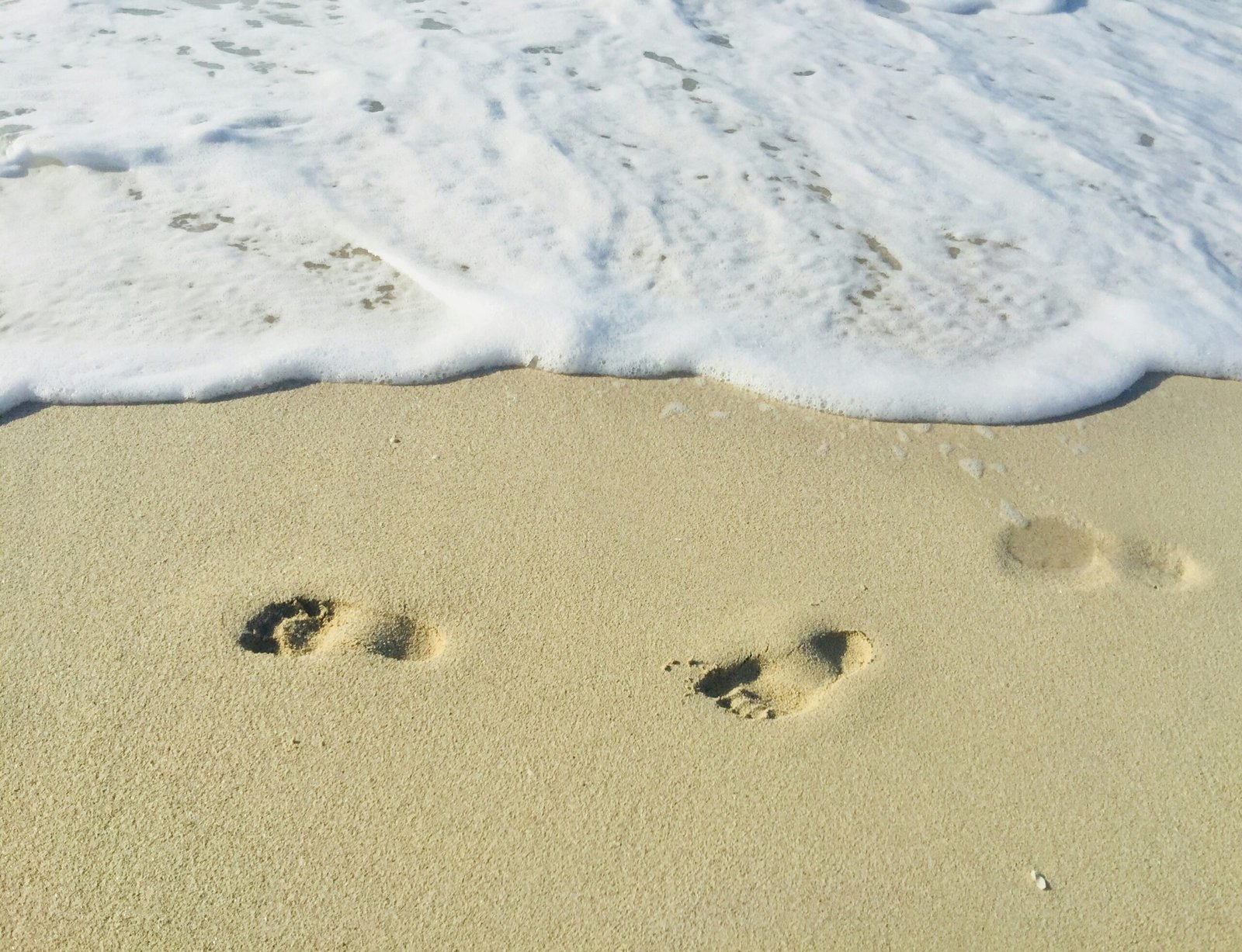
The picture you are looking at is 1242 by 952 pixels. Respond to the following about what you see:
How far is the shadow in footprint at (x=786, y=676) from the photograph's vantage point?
2.02 meters

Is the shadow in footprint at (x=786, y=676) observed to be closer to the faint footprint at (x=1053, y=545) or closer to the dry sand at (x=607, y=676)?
the dry sand at (x=607, y=676)

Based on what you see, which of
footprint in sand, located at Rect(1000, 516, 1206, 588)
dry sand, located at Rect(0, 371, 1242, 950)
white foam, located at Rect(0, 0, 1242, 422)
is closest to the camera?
dry sand, located at Rect(0, 371, 1242, 950)

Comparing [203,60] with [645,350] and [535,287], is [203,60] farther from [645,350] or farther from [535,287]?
[645,350]

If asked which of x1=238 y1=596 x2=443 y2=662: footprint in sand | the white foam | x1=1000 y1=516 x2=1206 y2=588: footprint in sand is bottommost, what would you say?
x1=238 y1=596 x2=443 y2=662: footprint in sand

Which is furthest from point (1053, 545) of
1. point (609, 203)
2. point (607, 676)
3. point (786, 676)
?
point (609, 203)

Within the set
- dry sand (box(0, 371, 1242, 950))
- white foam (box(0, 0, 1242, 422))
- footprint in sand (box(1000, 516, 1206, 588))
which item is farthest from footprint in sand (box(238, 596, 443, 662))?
footprint in sand (box(1000, 516, 1206, 588))

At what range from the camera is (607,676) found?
2033 millimetres

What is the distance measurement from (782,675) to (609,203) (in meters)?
2.07

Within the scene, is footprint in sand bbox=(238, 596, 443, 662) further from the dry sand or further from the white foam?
the white foam

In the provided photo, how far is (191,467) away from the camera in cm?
243

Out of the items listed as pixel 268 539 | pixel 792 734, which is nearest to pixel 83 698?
pixel 268 539

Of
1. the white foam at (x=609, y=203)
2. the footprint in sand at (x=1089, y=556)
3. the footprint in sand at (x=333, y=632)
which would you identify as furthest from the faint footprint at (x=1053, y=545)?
the footprint in sand at (x=333, y=632)

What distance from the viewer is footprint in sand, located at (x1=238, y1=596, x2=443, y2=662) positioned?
2047 mm

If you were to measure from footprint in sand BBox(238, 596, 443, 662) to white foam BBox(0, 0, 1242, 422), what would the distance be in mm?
824
